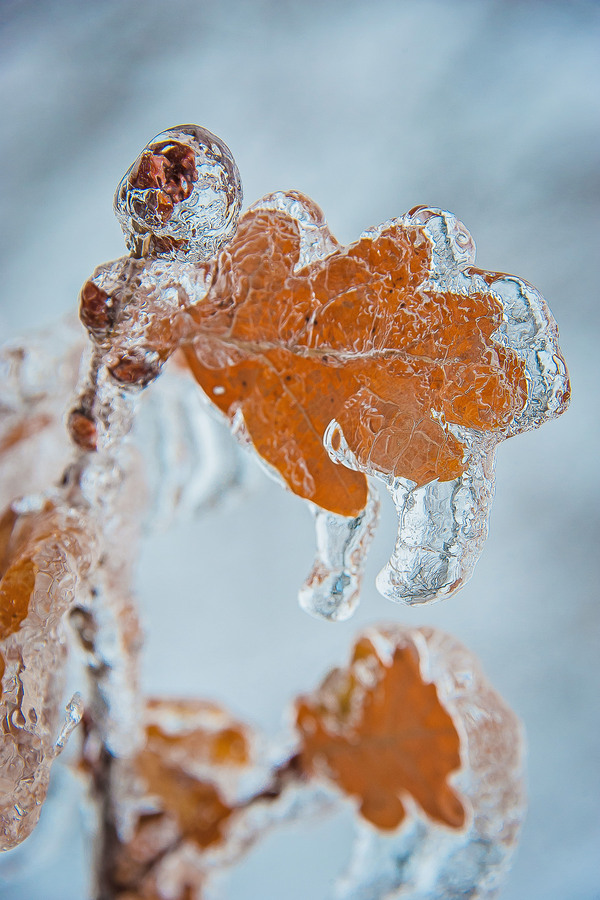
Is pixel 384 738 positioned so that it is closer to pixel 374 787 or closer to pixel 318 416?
pixel 374 787

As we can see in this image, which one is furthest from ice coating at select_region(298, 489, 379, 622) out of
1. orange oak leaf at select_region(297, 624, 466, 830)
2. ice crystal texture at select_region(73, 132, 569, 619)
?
orange oak leaf at select_region(297, 624, 466, 830)

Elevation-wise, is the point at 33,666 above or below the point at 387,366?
below

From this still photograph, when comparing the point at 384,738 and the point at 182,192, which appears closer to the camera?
the point at 182,192

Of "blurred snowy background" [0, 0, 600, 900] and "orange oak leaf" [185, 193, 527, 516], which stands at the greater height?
"blurred snowy background" [0, 0, 600, 900]

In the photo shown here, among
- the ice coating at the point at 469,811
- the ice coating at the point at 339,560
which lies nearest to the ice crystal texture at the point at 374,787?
the ice coating at the point at 469,811

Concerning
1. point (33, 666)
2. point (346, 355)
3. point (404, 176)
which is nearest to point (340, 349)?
point (346, 355)

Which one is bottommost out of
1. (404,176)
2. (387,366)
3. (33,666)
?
(33,666)

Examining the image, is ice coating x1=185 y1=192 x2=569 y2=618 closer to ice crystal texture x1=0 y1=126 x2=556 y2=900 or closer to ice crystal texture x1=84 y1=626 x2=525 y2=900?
ice crystal texture x1=0 y1=126 x2=556 y2=900
